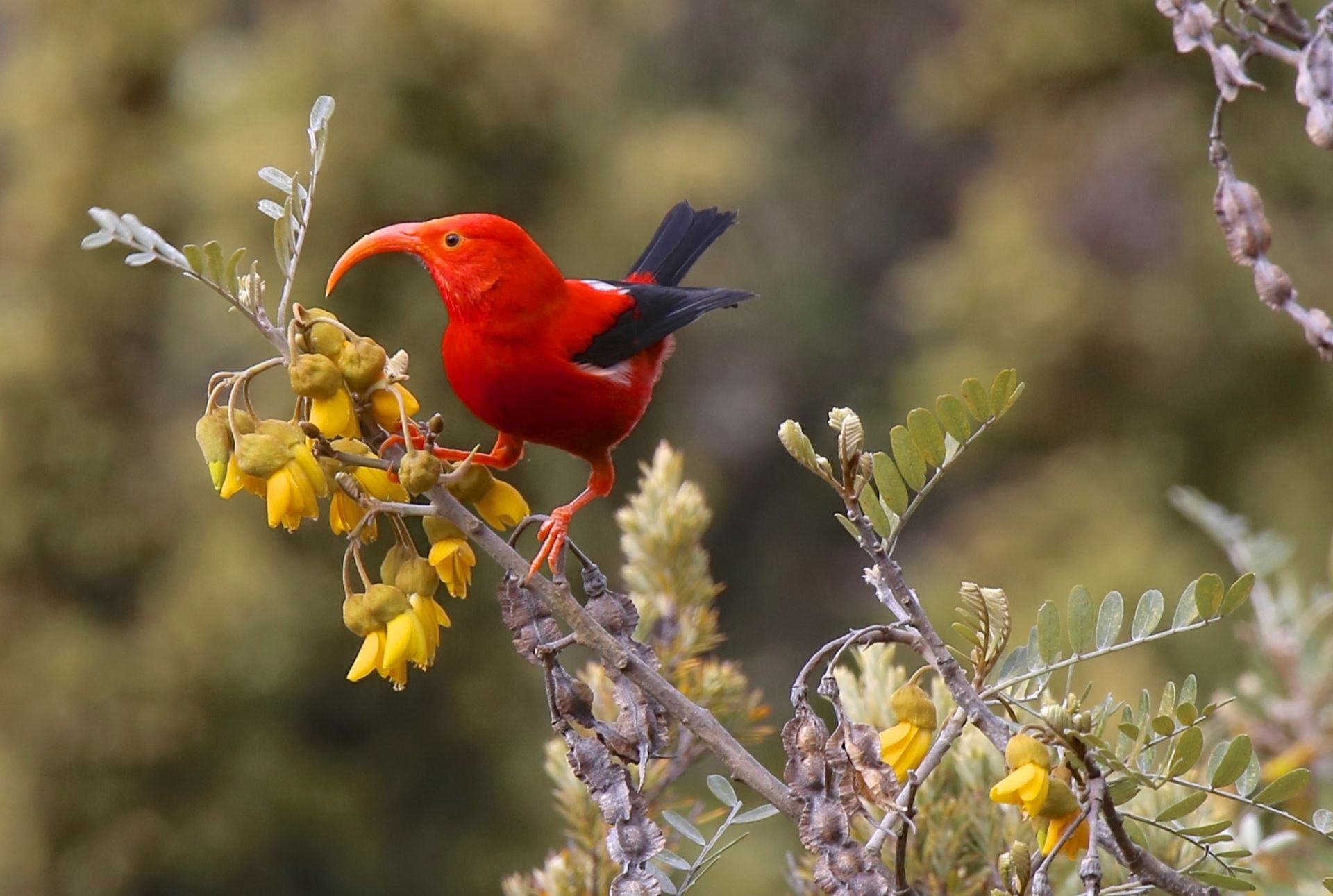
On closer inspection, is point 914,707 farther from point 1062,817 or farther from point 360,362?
point 360,362

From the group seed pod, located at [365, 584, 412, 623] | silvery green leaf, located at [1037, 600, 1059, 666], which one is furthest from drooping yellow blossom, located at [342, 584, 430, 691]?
silvery green leaf, located at [1037, 600, 1059, 666]

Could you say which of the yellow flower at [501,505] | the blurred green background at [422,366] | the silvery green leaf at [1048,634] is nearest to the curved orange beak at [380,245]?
the yellow flower at [501,505]

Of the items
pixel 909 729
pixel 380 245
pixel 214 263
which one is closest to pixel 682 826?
pixel 909 729

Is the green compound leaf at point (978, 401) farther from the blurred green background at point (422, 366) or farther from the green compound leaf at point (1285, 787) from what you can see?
the blurred green background at point (422, 366)

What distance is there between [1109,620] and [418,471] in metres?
0.53

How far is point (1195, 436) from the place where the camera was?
628 cm

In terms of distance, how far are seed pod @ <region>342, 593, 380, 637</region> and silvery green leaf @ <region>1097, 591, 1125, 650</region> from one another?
1.81ft

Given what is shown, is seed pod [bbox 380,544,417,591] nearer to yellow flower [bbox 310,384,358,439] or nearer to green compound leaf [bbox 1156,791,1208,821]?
yellow flower [bbox 310,384,358,439]

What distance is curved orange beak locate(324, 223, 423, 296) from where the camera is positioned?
1.31 meters

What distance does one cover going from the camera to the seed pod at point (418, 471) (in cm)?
97

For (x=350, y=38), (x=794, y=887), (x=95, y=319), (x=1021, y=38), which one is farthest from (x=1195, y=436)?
(x=794, y=887)

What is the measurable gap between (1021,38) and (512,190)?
9.14 feet

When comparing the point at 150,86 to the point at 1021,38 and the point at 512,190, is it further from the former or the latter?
the point at 1021,38

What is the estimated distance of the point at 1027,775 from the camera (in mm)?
851
